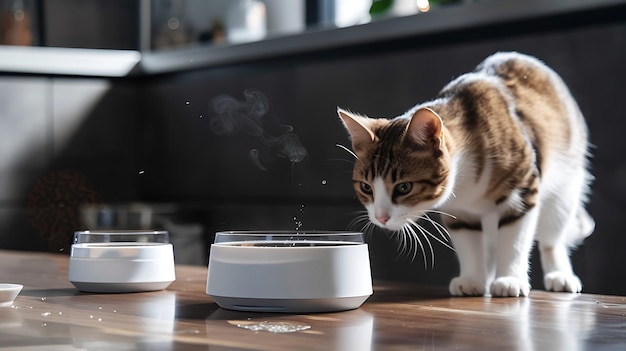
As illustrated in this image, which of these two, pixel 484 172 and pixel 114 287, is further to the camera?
pixel 484 172

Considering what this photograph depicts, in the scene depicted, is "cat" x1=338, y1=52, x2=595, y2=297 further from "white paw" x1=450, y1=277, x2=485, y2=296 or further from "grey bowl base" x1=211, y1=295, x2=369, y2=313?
"grey bowl base" x1=211, y1=295, x2=369, y2=313

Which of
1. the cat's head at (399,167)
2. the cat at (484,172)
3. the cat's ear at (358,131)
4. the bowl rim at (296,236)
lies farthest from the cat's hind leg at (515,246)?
the bowl rim at (296,236)

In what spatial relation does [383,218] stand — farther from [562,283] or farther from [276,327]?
[276,327]

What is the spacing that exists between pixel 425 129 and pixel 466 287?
8.5 inches

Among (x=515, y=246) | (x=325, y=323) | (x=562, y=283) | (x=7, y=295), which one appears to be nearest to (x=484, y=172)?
(x=515, y=246)

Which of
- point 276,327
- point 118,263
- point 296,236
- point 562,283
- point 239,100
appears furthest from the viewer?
point 239,100

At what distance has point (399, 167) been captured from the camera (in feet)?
3.99

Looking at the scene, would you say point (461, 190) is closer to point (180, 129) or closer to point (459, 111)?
point (459, 111)

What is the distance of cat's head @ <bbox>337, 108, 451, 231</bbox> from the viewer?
120cm

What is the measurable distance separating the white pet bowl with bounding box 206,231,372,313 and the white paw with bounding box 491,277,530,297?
28 centimetres

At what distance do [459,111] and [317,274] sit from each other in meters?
0.48

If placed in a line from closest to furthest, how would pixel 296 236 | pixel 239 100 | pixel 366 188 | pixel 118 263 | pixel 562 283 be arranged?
pixel 296 236
pixel 118 263
pixel 366 188
pixel 562 283
pixel 239 100

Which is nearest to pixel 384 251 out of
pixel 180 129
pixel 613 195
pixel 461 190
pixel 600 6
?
pixel 613 195

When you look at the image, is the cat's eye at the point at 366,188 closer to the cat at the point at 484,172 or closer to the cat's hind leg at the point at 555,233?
the cat at the point at 484,172
